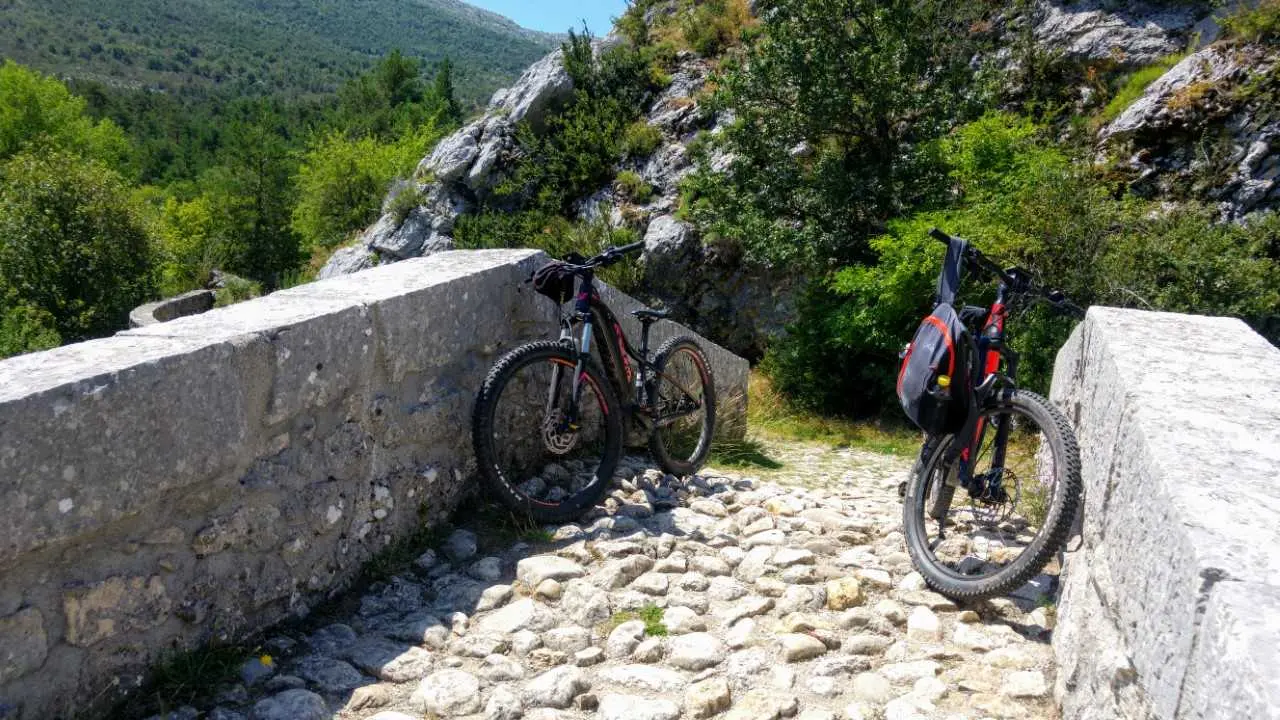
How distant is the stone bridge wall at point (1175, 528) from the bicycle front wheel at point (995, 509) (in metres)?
0.13

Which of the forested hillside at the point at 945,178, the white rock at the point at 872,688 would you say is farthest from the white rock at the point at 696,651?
the forested hillside at the point at 945,178

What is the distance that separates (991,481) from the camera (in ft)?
12.0

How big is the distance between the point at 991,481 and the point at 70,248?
29.8 meters

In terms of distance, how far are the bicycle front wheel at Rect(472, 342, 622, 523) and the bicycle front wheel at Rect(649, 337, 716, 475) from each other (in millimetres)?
569

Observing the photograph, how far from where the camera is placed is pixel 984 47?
1445 cm

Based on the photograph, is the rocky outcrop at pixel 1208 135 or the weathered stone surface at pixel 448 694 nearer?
the weathered stone surface at pixel 448 694

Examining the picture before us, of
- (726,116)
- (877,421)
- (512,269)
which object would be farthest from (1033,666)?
(726,116)

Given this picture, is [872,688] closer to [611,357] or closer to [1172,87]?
[611,357]

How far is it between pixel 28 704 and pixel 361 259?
20126 mm

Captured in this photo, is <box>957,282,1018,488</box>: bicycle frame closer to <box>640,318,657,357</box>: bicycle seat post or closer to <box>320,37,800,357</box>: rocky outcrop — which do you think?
<box>640,318,657,357</box>: bicycle seat post

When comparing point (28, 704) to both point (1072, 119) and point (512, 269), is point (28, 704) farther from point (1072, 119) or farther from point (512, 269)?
point (1072, 119)

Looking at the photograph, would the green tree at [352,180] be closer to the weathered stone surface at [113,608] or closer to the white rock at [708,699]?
the weathered stone surface at [113,608]

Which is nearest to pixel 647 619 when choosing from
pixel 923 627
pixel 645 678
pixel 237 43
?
pixel 645 678

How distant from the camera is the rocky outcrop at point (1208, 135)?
432 inches
